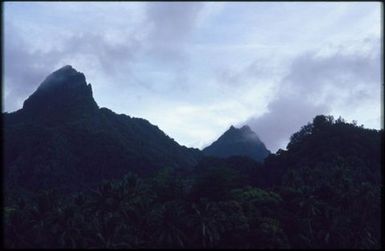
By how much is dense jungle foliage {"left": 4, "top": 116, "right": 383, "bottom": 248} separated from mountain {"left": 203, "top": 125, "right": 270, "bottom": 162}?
92814 mm

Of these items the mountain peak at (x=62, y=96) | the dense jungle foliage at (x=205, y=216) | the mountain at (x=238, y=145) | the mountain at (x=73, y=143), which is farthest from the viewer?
the mountain at (x=238, y=145)

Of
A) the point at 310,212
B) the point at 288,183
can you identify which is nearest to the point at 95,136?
the point at 288,183

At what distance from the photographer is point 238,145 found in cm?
16588

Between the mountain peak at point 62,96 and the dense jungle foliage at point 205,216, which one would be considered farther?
the mountain peak at point 62,96

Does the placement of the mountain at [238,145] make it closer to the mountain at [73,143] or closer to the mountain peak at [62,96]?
the mountain at [73,143]

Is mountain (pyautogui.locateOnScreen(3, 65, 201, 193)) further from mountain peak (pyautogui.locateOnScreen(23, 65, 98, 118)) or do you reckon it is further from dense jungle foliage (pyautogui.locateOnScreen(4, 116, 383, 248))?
dense jungle foliage (pyautogui.locateOnScreen(4, 116, 383, 248))

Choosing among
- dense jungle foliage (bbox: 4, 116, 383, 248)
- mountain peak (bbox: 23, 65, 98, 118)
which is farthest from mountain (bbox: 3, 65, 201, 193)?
dense jungle foliage (bbox: 4, 116, 383, 248)

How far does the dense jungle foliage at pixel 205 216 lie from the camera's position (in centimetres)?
5228

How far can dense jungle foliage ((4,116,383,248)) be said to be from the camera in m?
52.3

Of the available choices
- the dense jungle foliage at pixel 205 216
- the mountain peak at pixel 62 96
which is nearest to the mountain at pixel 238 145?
the mountain peak at pixel 62 96

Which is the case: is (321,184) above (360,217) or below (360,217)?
above

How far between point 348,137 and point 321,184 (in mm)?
23029

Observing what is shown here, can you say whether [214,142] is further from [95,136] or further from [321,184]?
[321,184]

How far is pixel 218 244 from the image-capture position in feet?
175
